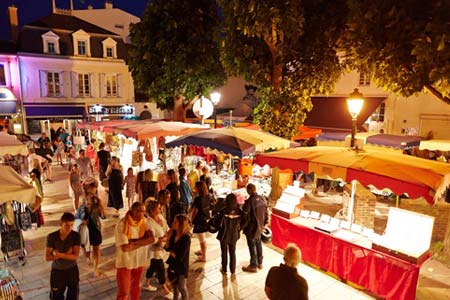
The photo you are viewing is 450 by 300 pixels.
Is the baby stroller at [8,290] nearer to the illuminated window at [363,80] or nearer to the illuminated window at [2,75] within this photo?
the illuminated window at [363,80]

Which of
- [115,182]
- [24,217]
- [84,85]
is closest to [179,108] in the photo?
[115,182]

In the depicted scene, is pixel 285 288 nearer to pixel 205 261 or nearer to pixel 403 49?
pixel 205 261

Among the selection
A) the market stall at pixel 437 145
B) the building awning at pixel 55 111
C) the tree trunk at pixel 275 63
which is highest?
the tree trunk at pixel 275 63

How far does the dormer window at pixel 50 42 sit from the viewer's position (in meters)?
25.7

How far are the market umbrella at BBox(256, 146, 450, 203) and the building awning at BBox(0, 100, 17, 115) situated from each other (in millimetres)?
24811

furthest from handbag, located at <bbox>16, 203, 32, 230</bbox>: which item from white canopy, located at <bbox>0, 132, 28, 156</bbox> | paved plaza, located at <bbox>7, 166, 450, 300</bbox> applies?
white canopy, located at <bbox>0, 132, 28, 156</bbox>

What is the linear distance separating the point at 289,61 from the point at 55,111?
22.3 metres

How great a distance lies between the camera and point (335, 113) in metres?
19.1

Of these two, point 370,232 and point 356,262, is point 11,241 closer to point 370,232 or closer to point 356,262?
point 356,262

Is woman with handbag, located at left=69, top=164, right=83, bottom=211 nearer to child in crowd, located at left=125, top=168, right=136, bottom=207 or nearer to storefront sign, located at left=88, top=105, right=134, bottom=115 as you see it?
child in crowd, located at left=125, top=168, right=136, bottom=207

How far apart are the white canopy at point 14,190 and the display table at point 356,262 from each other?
17.7ft

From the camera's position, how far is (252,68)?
10.7 m

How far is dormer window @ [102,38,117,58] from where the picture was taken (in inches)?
1118

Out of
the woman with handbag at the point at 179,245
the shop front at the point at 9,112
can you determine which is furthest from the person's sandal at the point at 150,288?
the shop front at the point at 9,112
